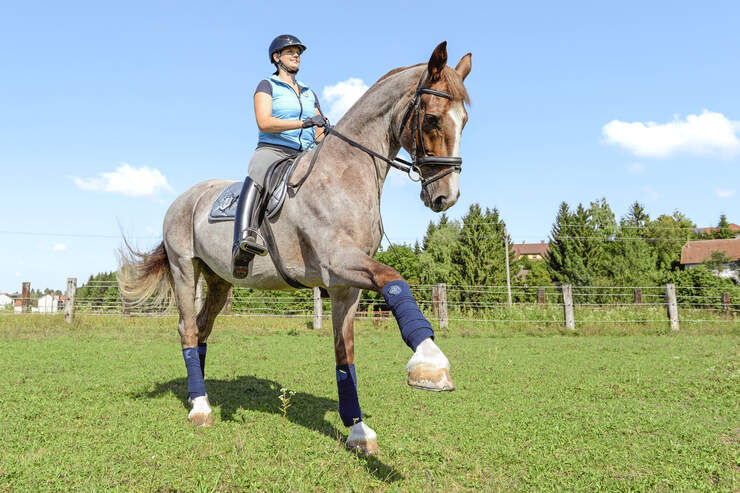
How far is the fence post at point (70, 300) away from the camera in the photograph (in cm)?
1758

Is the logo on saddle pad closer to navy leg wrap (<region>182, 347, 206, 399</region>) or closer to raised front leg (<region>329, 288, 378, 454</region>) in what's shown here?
raised front leg (<region>329, 288, 378, 454</region>)

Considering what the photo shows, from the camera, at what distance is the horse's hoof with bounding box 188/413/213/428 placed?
478cm

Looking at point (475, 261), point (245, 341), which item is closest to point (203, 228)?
point (245, 341)

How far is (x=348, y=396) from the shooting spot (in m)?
4.36

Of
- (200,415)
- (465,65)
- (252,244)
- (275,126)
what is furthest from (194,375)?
(465,65)

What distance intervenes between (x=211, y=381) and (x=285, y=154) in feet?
14.1

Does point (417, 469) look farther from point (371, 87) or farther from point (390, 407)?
point (371, 87)

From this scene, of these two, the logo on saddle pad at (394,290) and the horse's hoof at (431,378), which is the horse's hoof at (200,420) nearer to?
the logo on saddle pad at (394,290)

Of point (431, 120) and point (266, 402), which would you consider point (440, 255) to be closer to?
point (266, 402)

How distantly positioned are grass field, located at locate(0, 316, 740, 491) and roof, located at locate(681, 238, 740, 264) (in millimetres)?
71108

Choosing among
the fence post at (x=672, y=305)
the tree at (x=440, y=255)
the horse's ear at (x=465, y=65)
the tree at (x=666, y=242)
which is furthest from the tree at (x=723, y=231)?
the horse's ear at (x=465, y=65)

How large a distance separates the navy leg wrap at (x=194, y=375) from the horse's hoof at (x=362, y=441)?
1.96 metres

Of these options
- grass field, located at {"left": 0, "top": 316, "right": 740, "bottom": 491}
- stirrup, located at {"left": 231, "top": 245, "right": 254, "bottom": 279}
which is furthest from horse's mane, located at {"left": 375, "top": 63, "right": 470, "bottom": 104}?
grass field, located at {"left": 0, "top": 316, "right": 740, "bottom": 491}

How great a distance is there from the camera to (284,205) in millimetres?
4105
